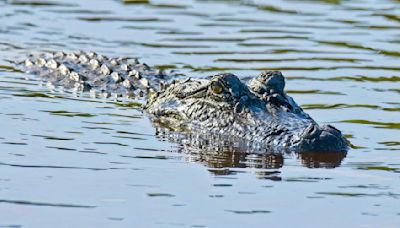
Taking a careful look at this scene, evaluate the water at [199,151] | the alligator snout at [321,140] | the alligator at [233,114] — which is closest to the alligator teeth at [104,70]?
the alligator at [233,114]

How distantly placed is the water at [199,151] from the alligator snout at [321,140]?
20 cm

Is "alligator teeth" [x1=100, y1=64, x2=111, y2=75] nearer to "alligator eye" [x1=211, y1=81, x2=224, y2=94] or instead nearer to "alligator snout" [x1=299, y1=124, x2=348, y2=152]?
"alligator eye" [x1=211, y1=81, x2=224, y2=94]

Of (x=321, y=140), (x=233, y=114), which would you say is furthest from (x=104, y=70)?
(x=321, y=140)

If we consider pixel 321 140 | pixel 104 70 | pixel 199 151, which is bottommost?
pixel 199 151

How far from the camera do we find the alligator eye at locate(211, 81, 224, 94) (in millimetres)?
10430

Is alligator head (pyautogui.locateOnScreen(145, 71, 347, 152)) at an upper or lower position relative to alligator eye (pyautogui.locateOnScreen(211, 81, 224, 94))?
lower

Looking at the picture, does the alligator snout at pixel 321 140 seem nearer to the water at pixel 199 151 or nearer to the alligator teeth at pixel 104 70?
the water at pixel 199 151

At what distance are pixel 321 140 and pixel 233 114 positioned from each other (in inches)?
46.1

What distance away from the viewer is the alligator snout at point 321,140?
9320 millimetres

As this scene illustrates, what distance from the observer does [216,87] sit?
10.5 m

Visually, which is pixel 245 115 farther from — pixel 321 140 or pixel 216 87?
pixel 321 140

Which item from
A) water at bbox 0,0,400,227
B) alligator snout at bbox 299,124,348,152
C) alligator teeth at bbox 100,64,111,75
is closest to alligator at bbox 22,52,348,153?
alligator snout at bbox 299,124,348,152

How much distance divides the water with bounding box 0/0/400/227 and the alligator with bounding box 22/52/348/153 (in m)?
0.24

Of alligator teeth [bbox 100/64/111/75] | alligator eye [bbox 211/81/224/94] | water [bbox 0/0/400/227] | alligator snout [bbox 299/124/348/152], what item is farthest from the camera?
alligator teeth [bbox 100/64/111/75]
